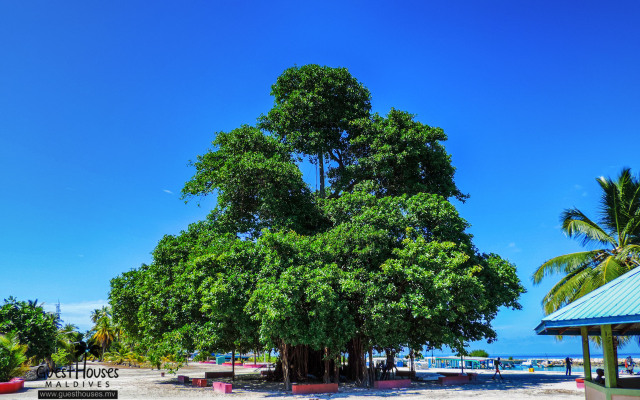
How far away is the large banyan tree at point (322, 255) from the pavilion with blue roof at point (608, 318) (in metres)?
9.18

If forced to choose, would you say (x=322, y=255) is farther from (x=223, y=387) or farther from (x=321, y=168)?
(x=321, y=168)

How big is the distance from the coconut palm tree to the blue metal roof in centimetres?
1309

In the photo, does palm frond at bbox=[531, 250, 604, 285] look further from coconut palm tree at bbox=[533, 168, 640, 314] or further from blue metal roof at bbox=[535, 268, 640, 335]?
blue metal roof at bbox=[535, 268, 640, 335]

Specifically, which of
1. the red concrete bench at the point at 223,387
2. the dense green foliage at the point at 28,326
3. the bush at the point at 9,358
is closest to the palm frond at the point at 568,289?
the red concrete bench at the point at 223,387

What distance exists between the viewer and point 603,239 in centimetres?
2447

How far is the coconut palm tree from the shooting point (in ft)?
75.9

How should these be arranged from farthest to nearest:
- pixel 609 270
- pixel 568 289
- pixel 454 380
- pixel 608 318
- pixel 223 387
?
pixel 454 380
pixel 568 289
pixel 223 387
pixel 609 270
pixel 608 318

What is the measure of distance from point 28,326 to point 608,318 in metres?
29.4

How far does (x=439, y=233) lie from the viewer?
24312 mm

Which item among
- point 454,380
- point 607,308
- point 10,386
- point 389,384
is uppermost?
point 607,308

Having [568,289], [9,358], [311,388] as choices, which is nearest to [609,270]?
[568,289]

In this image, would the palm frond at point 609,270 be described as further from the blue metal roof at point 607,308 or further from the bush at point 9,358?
the bush at point 9,358

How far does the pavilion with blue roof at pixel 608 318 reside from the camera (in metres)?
9.30

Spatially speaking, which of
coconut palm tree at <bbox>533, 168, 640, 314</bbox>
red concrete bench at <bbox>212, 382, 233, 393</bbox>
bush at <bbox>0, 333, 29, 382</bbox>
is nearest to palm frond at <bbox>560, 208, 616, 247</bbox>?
coconut palm tree at <bbox>533, 168, 640, 314</bbox>
